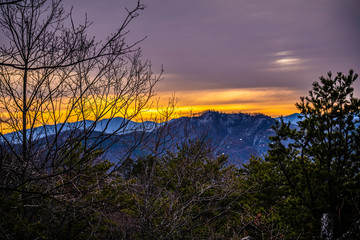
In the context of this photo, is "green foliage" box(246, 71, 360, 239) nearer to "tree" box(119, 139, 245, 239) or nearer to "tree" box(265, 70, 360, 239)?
"tree" box(265, 70, 360, 239)

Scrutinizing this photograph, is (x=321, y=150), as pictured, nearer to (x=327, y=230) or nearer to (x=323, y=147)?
(x=323, y=147)

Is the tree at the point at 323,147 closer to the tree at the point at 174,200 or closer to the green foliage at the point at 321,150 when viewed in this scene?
the green foliage at the point at 321,150

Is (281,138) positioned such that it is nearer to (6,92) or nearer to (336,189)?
(336,189)

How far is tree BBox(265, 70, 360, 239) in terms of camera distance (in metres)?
11.0

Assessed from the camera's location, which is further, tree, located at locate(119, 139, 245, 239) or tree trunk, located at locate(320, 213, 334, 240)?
tree, located at locate(119, 139, 245, 239)

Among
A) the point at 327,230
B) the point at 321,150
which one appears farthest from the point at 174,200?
the point at 321,150

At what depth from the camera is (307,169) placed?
11.9 meters

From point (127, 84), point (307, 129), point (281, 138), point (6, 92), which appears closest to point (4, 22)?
point (6, 92)

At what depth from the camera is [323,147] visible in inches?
451

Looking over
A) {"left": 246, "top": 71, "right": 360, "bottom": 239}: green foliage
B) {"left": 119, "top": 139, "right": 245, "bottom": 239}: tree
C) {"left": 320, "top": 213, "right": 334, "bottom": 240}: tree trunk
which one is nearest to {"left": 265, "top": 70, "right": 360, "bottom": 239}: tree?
{"left": 246, "top": 71, "right": 360, "bottom": 239}: green foliage

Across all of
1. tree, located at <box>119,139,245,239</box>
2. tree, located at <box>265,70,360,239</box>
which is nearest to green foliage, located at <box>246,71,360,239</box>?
tree, located at <box>265,70,360,239</box>

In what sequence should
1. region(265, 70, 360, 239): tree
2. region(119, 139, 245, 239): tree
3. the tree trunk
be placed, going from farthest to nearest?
region(265, 70, 360, 239): tree < region(119, 139, 245, 239): tree < the tree trunk

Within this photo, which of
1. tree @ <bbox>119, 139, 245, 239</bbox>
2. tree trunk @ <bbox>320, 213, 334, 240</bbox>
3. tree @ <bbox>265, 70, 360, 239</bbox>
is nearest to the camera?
tree trunk @ <bbox>320, 213, 334, 240</bbox>

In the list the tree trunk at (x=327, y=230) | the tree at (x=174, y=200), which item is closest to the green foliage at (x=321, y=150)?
the tree at (x=174, y=200)
